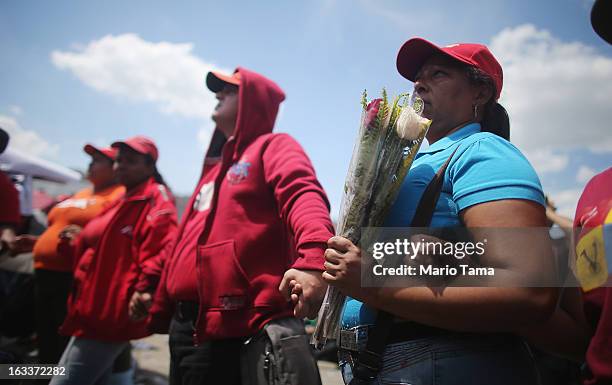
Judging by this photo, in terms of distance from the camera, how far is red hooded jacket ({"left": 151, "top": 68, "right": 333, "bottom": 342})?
76.0 inches

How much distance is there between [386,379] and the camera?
125 cm

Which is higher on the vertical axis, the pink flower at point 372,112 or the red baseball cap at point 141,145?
the red baseball cap at point 141,145

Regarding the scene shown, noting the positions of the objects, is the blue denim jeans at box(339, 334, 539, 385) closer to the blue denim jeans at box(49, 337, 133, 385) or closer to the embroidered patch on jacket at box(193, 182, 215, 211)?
the embroidered patch on jacket at box(193, 182, 215, 211)

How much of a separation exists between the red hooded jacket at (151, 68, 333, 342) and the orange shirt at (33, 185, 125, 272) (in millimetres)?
2233

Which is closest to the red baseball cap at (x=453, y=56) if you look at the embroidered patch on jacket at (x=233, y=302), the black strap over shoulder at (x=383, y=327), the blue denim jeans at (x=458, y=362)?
the black strap over shoulder at (x=383, y=327)

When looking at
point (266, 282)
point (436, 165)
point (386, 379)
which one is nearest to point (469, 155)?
point (436, 165)

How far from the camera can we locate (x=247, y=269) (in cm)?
204

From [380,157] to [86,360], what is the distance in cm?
274

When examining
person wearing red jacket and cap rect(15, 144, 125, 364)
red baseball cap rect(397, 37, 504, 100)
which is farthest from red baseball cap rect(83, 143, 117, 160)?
red baseball cap rect(397, 37, 504, 100)

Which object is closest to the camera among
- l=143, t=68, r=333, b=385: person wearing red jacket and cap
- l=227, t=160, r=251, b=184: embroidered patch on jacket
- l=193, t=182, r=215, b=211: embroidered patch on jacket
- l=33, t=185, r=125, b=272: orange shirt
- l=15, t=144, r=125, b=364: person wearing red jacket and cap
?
l=143, t=68, r=333, b=385: person wearing red jacket and cap

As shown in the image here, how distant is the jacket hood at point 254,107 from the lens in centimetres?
253

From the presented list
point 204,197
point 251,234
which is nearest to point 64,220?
point 204,197

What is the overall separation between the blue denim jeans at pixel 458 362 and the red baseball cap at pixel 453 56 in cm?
97

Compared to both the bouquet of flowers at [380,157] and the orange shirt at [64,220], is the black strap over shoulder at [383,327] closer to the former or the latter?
the bouquet of flowers at [380,157]
